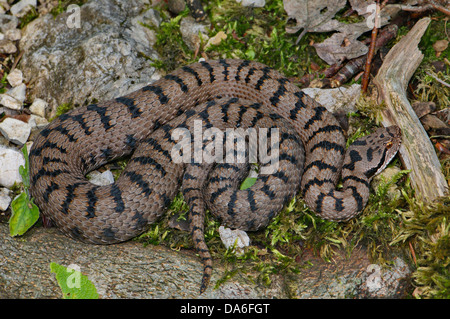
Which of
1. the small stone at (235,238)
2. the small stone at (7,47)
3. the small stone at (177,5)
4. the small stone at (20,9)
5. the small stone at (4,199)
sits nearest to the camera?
the small stone at (235,238)

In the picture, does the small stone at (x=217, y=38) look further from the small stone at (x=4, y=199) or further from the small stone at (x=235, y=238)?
the small stone at (x=4, y=199)

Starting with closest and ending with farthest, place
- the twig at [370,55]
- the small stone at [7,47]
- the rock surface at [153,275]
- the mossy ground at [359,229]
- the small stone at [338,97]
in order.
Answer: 1. the rock surface at [153,275]
2. the mossy ground at [359,229]
3. the twig at [370,55]
4. the small stone at [338,97]
5. the small stone at [7,47]

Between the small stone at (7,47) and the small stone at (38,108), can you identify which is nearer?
the small stone at (38,108)

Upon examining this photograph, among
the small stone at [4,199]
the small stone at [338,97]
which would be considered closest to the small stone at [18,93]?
the small stone at [4,199]

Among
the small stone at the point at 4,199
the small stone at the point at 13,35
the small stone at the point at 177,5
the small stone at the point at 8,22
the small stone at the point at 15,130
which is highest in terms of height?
the small stone at the point at 177,5

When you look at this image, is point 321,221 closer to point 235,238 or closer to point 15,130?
point 235,238

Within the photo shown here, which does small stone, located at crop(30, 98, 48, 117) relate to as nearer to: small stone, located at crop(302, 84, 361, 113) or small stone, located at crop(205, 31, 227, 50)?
small stone, located at crop(205, 31, 227, 50)

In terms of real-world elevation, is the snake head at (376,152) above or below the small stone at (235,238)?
above
